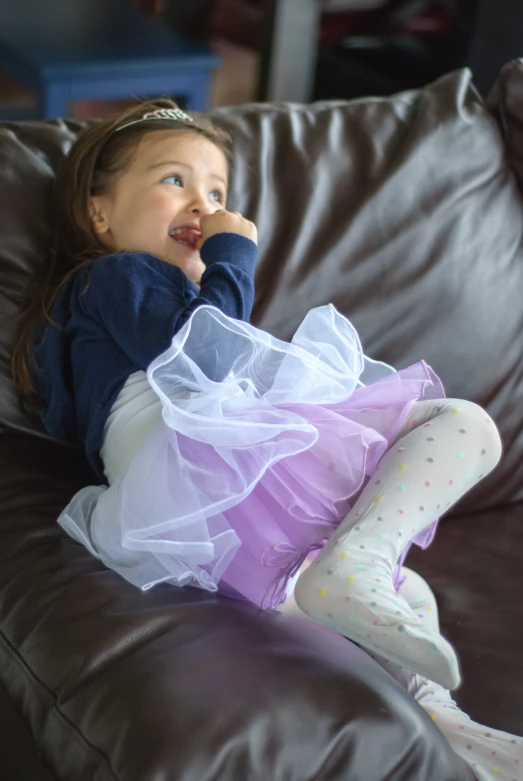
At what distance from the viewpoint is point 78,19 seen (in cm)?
310

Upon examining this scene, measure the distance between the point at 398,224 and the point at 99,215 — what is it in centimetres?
50

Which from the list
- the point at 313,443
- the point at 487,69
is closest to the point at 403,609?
the point at 313,443

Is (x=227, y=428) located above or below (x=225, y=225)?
below

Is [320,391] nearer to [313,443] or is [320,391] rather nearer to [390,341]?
[313,443]

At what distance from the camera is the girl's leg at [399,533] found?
3.43 feet

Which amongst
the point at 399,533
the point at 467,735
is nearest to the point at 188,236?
the point at 399,533

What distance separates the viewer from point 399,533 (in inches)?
45.6

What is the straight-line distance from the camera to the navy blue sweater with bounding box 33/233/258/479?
1326 mm

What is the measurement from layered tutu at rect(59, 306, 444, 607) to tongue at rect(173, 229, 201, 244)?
12.0 inches

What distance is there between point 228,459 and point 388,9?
3.20 meters

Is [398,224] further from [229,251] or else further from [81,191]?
[81,191]

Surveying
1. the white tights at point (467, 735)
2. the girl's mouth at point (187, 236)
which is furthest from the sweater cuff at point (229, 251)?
the white tights at point (467, 735)

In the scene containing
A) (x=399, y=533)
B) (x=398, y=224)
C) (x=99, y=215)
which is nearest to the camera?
(x=399, y=533)

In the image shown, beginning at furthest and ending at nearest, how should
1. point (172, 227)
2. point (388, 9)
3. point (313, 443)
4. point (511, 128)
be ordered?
point (388, 9) → point (511, 128) → point (172, 227) → point (313, 443)
